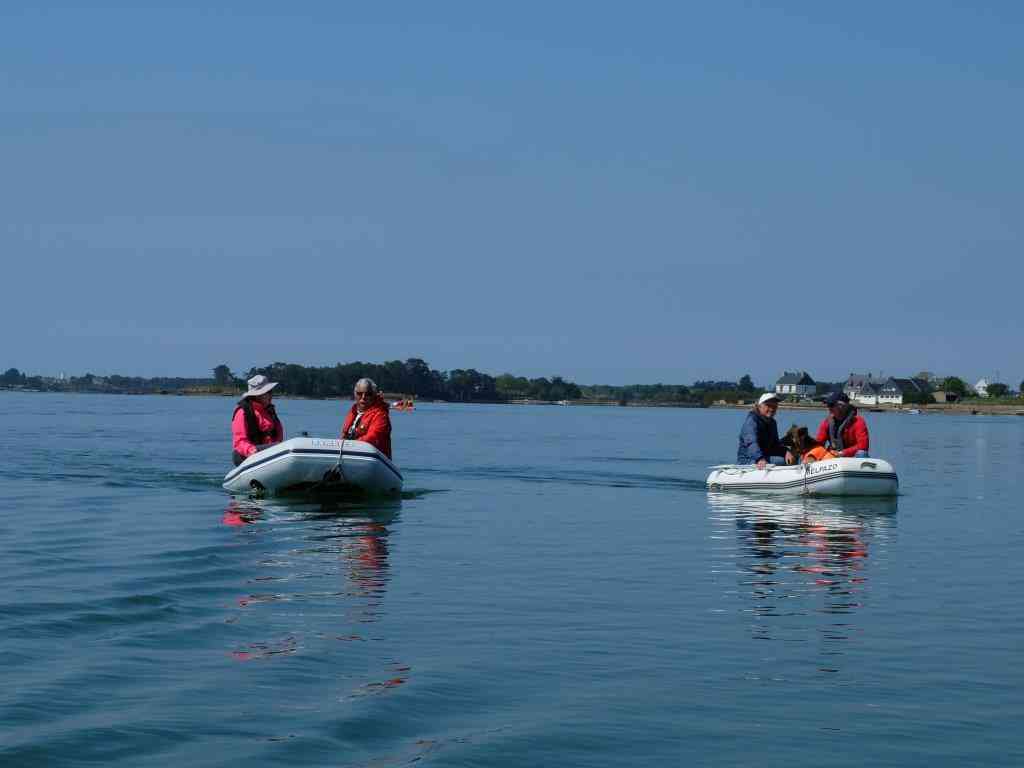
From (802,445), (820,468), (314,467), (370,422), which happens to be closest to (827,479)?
(820,468)

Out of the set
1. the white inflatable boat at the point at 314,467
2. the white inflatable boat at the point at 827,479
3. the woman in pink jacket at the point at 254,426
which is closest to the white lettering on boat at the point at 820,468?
the white inflatable boat at the point at 827,479

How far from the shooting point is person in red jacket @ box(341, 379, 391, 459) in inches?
830

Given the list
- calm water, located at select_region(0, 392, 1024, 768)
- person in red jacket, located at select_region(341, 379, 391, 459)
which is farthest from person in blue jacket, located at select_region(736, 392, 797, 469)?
person in red jacket, located at select_region(341, 379, 391, 459)

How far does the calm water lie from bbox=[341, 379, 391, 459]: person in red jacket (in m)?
1.28

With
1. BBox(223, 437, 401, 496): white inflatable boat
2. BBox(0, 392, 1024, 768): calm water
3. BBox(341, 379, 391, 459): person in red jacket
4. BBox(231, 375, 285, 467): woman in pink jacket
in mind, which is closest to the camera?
BBox(0, 392, 1024, 768): calm water

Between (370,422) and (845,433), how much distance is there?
8740 mm

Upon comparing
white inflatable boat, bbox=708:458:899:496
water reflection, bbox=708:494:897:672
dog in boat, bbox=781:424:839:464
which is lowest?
water reflection, bbox=708:494:897:672

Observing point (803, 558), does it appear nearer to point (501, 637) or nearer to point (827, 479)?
point (501, 637)

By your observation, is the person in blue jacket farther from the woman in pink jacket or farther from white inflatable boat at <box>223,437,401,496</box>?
the woman in pink jacket

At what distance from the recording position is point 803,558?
584 inches

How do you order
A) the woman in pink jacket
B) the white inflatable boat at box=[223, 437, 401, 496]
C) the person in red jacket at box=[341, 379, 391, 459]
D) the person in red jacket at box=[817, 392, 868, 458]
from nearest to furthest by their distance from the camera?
the white inflatable boat at box=[223, 437, 401, 496] → the woman in pink jacket → the person in red jacket at box=[341, 379, 391, 459] → the person in red jacket at box=[817, 392, 868, 458]

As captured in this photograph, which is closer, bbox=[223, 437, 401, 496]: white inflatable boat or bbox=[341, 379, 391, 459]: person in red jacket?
bbox=[223, 437, 401, 496]: white inflatable boat

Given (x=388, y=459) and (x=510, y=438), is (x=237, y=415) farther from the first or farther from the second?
(x=510, y=438)

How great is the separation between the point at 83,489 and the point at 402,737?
1779cm
